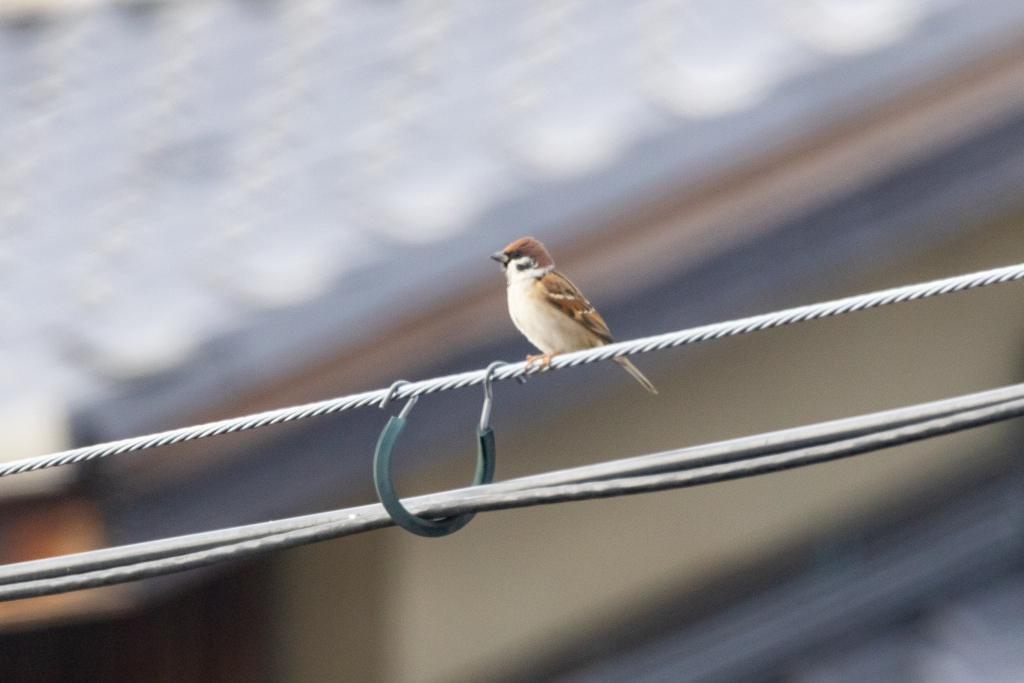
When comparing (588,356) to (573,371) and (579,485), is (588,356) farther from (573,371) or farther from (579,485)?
(573,371)

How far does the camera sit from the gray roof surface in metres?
3.97

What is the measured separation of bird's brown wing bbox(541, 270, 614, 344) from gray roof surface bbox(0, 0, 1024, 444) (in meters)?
0.18

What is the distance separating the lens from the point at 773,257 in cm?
391

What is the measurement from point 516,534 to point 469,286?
1089 mm

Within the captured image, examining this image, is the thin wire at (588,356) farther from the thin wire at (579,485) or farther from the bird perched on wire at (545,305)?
→ the bird perched on wire at (545,305)

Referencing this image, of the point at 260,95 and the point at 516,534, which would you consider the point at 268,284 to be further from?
the point at 260,95

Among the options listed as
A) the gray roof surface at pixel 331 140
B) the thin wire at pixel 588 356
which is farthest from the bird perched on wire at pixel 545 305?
the thin wire at pixel 588 356

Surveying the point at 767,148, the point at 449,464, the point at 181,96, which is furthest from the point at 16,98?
the point at 767,148

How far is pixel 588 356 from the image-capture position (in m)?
2.46

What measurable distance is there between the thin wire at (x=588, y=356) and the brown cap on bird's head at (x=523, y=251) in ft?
3.95

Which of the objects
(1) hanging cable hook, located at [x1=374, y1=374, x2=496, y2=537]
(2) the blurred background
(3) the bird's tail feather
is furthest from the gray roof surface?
(1) hanging cable hook, located at [x1=374, y1=374, x2=496, y2=537]

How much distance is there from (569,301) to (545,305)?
0.34 ft

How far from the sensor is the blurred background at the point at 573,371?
370 centimetres

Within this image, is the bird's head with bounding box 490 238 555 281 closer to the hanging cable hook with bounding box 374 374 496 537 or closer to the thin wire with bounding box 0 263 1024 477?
the thin wire with bounding box 0 263 1024 477
